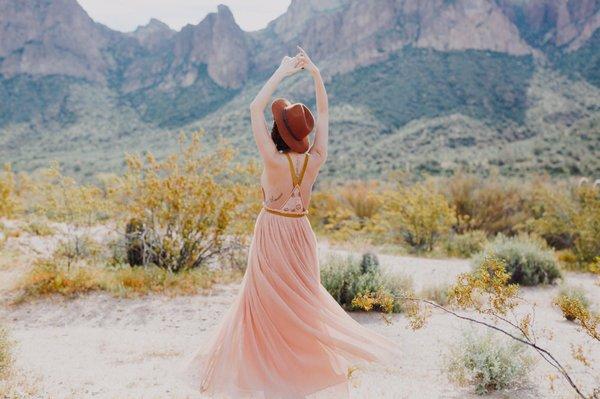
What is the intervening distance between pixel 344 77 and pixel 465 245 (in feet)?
111

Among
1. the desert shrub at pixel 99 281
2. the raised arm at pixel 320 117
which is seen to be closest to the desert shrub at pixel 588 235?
the desert shrub at pixel 99 281

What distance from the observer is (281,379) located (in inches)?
129

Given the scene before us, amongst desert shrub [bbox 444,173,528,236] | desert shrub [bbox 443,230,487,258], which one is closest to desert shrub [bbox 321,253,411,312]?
desert shrub [bbox 443,230,487,258]

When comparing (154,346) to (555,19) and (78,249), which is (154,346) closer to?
(78,249)

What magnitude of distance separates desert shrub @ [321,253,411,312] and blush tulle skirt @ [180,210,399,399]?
9.70 feet

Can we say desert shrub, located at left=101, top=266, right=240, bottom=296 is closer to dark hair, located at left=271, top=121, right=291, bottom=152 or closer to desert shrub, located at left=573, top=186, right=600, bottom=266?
dark hair, located at left=271, top=121, right=291, bottom=152

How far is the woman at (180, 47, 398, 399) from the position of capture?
333cm

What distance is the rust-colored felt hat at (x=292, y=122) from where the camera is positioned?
3406 millimetres

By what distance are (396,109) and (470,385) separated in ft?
110

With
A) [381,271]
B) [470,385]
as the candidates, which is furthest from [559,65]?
[470,385]

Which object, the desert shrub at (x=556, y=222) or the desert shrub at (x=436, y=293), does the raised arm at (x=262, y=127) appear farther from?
the desert shrub at (x=556, y=222)

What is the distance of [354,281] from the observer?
6.67 metres

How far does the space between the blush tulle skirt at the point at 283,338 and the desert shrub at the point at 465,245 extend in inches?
326

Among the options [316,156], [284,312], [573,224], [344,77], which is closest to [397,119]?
[344,77]
